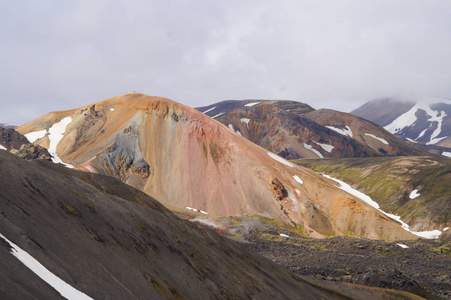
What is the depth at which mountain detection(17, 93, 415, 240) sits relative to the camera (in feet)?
271

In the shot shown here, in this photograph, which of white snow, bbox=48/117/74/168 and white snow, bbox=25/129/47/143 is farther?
white snow, bbox=25/129/47/143

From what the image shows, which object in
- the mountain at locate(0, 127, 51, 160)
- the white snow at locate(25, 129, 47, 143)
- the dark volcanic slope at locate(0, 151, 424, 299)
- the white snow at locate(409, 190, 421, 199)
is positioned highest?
the white snow at locate(25, 129, 47, 143)

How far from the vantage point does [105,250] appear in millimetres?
20094

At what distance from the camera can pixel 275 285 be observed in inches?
1323

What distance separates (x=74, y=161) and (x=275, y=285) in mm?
71687

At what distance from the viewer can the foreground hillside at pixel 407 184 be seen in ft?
310

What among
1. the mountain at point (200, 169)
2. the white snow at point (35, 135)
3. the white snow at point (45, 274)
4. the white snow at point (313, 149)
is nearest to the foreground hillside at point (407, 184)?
the mountain at point (200, 169)

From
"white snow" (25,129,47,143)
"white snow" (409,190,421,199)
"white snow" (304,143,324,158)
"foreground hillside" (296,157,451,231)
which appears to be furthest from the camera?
"white snow" (304,143,324,158)

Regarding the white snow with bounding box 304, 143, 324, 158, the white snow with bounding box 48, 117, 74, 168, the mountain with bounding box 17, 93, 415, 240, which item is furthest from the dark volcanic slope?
the white snow with bounding box 304, 143, 324, 158

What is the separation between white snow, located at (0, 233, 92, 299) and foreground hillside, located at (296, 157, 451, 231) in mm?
97602

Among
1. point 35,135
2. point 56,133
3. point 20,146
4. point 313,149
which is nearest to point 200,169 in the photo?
point 20,146

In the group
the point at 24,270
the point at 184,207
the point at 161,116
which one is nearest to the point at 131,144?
the point at 161,116

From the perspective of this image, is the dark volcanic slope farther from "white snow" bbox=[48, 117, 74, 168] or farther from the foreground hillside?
"white snow" bbox=[48, 117, 74, 168]

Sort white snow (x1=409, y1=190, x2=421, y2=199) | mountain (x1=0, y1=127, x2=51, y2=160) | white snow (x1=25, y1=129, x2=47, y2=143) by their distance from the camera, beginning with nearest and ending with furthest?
mountain (x1=0, y1=127, x2=51, y2=160) → white snow (x1=25, y1=129, x2=47, y2=143) → white snow (x1=409, y1=190, x2=421, y2=199)
